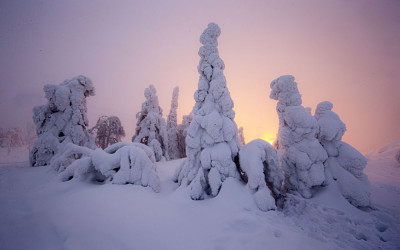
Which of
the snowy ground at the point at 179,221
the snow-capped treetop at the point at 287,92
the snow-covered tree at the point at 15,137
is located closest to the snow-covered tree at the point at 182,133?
the snow-capped treetop at the point at 287,92

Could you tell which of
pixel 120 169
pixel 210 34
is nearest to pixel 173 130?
pixel 120 169

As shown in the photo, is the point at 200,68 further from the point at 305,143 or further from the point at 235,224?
the point at 235,224

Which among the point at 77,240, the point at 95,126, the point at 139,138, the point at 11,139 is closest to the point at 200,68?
the point at 77,240

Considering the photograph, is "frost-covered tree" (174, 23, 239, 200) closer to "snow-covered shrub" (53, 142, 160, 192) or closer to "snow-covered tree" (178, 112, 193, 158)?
"snow-covered shrub" (53, 142, 160, 192)

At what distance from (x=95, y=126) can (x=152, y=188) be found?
11.3 metres

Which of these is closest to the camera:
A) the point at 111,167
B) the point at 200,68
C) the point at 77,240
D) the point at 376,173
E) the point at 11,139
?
the point at 77,240

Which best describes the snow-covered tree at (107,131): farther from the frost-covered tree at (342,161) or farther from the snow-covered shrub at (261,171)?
the frost-covered tree at (342,161)

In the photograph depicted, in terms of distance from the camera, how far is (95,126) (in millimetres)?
13836

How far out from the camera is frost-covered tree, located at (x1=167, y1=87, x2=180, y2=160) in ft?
65.0

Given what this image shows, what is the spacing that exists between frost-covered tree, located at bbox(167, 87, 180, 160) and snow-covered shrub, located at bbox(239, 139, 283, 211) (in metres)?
15.0

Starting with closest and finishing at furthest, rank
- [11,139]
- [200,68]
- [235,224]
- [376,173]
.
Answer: [235,224] → [200,68] → [376,173] → [11,139]

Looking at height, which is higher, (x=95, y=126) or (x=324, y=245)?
(x=95, y=126)

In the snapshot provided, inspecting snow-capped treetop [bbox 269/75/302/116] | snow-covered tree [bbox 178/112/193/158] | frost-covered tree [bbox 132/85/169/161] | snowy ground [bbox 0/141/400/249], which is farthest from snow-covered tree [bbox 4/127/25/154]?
snow-capped treetop [bbox 269/75/302/116]

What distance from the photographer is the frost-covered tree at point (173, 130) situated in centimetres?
1981
